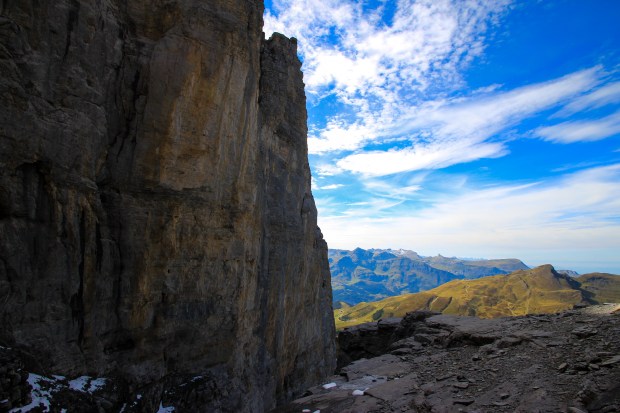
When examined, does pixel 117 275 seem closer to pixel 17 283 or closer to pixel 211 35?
pixel 17 283

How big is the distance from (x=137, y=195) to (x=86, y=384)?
457 inches

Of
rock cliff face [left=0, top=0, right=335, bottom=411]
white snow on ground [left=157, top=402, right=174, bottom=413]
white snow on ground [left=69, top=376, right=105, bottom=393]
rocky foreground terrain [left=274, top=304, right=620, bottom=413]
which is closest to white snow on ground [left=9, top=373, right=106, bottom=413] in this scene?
white snow on ground [left=69, top=376, right=105, bottom=393]

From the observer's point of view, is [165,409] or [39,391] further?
[165,409]

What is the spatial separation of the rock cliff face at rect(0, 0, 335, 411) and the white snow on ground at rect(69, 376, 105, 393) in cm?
49

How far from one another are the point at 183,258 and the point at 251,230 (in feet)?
24.0

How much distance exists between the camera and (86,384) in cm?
1955

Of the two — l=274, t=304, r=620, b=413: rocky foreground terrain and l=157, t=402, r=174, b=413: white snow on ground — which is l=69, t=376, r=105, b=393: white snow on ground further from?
l=274, t=304, r=620, b=413: rocky foreground terrain

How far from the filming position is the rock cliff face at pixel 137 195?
18156 millimetres

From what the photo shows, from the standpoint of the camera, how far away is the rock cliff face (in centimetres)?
1816

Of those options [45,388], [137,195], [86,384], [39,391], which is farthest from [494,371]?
[137,195]

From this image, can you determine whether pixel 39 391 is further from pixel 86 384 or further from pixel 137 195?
pixel 137 195

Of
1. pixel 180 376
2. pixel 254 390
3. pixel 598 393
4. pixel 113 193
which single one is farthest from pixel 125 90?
pixel 598 393

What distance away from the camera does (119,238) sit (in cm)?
2331

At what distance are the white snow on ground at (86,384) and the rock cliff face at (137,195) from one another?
486 mm
